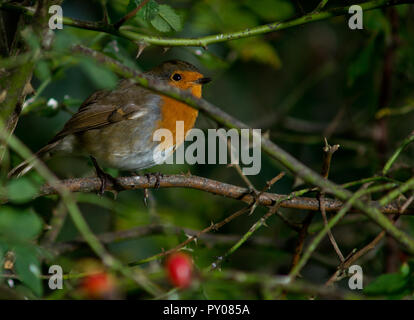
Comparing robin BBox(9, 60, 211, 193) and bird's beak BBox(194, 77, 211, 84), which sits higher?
bird's beak BBox(194, 77, 211, 84)

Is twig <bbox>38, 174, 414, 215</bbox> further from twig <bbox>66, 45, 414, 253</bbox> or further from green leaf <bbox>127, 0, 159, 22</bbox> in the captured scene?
green leaf <bbox>127, 0, 159, 22</bbox>

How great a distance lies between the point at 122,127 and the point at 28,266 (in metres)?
2.15

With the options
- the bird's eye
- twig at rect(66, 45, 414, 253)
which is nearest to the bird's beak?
the bird's eye

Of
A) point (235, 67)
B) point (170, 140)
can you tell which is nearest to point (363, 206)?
point (170, 140)

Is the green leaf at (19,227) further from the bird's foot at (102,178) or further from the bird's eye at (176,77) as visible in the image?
the bird's eye at (176,77)

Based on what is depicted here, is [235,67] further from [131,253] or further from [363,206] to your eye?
[363,206]

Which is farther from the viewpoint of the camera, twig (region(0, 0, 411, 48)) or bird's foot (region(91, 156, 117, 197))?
bird's foot (region(91, 156, 117, 197))

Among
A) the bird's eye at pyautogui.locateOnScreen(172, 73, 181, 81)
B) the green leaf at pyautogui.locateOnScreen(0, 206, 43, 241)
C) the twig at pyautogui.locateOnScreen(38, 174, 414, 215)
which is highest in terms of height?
the bird's eye at pyautogui.locateOnScreen(172, 73, 181, 81)

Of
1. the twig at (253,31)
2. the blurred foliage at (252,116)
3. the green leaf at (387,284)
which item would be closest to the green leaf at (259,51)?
the blurred foliage at (252,116)

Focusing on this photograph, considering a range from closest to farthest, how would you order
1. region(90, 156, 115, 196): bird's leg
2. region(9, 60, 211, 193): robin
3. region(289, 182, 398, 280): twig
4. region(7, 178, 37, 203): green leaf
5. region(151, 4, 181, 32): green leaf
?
1. region(7, 178, 37, 203): green leaf
2. region(289, 182, 398, 280): twig
3. region(151, 4, 181, 32): green leaf
4. region(90, 156, 115, 196): bird's leg
5. region(9, 60, 211, 193): robin

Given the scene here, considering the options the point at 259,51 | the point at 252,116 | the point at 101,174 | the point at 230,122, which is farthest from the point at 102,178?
the point at 252,116

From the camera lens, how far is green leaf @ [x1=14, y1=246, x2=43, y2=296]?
56.0 inches

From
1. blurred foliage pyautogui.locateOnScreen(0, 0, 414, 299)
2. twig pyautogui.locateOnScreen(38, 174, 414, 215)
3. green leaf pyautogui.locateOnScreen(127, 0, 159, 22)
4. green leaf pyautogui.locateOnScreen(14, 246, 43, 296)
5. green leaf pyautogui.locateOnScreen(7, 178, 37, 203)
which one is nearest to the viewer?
green leaf pyautogui.locateOnScreen(7, 178, 37, 203)
